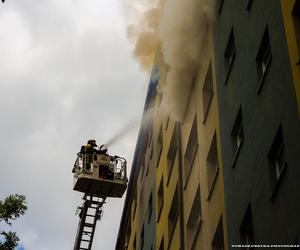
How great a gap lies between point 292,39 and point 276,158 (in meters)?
2.46

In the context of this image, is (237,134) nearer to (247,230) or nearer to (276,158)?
(247,230)

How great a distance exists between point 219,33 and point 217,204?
5252 mm

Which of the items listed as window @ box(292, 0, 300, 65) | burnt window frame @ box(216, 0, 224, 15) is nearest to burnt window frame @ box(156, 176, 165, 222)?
burnt window frame @ box(216, 0, 224, 15)

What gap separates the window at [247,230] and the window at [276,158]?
4.26 feet

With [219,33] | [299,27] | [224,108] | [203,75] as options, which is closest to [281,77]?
[299,27]

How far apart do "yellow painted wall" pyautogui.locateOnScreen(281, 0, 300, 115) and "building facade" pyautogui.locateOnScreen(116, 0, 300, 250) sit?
23 mm

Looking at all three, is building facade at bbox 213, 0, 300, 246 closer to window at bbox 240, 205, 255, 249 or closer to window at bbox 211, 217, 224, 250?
window at bbox 240, 205, 255, 249

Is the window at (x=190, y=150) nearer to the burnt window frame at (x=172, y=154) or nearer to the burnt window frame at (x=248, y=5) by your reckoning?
the burnt window frame at (x=172, y=154)

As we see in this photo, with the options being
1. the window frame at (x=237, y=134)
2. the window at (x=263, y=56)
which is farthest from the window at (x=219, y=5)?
the window at (x=263, y=56)

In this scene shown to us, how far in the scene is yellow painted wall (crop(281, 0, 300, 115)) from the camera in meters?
14.3

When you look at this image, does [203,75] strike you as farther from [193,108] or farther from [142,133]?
[142,133]

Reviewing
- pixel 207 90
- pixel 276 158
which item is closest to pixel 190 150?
pixel 207 90

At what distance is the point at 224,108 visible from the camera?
19.7 metres

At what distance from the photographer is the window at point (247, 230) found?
53.4 ft
